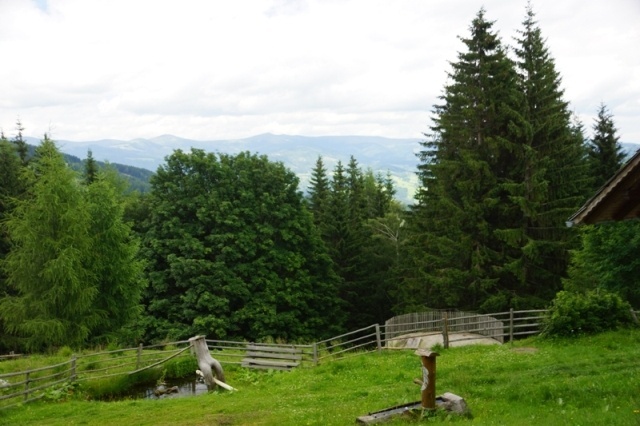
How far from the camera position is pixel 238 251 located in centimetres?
3841

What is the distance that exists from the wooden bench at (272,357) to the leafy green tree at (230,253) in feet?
39.9

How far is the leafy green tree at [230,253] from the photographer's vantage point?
3691 centimetres

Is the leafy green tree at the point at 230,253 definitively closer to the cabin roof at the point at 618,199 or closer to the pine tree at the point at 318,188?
the pine tree at the point at 318,188

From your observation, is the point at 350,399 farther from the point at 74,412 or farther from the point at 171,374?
the point at 171,374

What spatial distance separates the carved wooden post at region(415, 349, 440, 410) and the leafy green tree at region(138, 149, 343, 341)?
2677 centimetres

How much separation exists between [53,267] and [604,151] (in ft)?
121

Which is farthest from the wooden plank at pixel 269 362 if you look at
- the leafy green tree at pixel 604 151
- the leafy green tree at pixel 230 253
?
the leafy green tree at pixel 604 151

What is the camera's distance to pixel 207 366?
20.1 metres

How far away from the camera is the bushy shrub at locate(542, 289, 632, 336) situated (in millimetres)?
19328

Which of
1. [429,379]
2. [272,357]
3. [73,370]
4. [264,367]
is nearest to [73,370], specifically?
[73,370]

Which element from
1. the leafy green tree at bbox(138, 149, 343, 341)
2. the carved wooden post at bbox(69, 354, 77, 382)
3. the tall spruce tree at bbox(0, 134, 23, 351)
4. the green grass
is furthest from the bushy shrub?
the tall spruce tree at bbox(0, 134, 23, 351)

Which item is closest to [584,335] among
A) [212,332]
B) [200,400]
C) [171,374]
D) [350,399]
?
[350,399]

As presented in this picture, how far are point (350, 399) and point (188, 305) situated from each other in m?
24.0

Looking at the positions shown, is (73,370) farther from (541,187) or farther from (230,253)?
(541,187)
